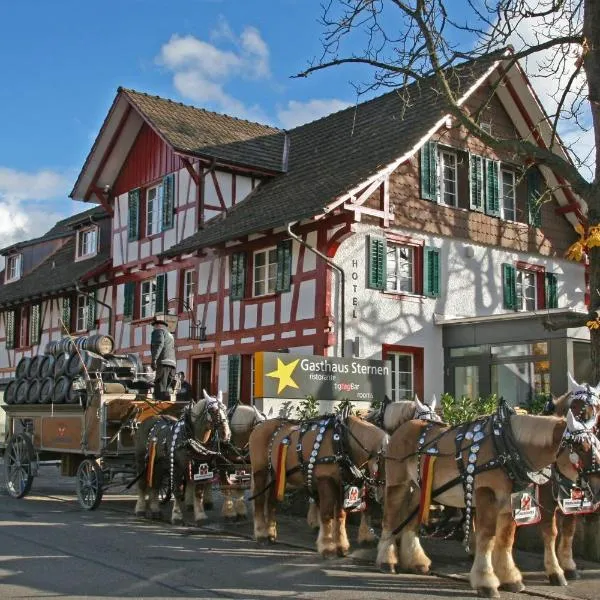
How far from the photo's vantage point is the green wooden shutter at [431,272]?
19.2 metres

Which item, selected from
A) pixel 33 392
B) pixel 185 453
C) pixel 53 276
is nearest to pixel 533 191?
pixel 33 392

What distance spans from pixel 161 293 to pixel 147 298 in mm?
1090

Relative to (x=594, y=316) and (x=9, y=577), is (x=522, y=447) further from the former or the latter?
(x=9, y=577)

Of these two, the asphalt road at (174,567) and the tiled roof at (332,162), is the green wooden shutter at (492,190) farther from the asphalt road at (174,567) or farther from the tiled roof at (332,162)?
the asphalt road at (174,567)

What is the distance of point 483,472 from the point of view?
7480 millimetres

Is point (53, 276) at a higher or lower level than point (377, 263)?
higher

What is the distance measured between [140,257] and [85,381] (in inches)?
410

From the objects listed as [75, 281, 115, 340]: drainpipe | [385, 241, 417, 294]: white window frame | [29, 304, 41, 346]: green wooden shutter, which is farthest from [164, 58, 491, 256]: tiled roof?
[29, 304, 41, 346]: green wooden shutter

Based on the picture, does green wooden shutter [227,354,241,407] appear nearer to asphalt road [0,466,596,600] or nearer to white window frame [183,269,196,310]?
white window frame [183,269,196,310]

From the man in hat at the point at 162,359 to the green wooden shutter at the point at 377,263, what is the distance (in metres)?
5.68

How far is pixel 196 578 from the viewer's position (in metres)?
7.85

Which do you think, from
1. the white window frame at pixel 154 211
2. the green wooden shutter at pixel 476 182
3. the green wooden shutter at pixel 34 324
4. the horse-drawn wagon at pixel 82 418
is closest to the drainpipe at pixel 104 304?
the white window frame at pixel 154 211

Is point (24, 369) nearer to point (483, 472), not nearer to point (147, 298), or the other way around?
point (147, 298)

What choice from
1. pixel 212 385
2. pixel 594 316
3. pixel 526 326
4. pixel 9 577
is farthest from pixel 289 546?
pixel 212 385
